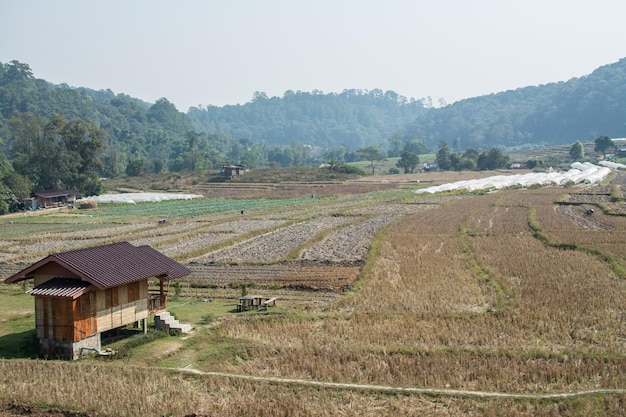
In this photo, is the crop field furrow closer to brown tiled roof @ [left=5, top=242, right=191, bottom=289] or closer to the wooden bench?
the wooden bench

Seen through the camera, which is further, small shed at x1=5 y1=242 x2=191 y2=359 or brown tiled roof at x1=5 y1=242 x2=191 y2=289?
brown tiled roof at x1=5 y1=242 x2=191 y2=289

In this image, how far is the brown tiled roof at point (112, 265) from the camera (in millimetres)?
15359

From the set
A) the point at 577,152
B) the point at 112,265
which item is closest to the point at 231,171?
the point at 577,152

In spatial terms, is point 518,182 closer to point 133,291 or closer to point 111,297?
point 133,291

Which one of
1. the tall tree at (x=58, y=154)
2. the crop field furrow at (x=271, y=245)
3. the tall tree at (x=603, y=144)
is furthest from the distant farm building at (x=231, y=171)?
the tall tree at (x=603, y=144)

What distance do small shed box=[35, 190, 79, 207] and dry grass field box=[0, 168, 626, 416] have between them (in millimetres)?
27082

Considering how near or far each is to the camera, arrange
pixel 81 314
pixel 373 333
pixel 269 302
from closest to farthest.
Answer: pixel 81 314 → pixel 373 333 → pixel 269 302

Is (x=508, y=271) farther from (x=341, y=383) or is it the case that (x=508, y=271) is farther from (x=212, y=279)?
(x=341, y=383)

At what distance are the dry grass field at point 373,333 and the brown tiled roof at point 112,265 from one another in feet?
5.64

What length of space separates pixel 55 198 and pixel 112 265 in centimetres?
→ 5276

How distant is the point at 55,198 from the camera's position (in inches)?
2542

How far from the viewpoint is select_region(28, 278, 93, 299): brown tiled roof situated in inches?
580

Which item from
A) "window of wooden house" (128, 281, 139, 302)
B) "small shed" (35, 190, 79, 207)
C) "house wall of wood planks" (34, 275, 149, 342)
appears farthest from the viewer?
"small shed" (35, 190, 79, 207)

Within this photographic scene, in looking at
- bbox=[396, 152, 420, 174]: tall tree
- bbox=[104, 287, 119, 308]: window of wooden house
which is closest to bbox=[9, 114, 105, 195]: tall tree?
bbox=[396, 152, 420, 174]: tall tree
